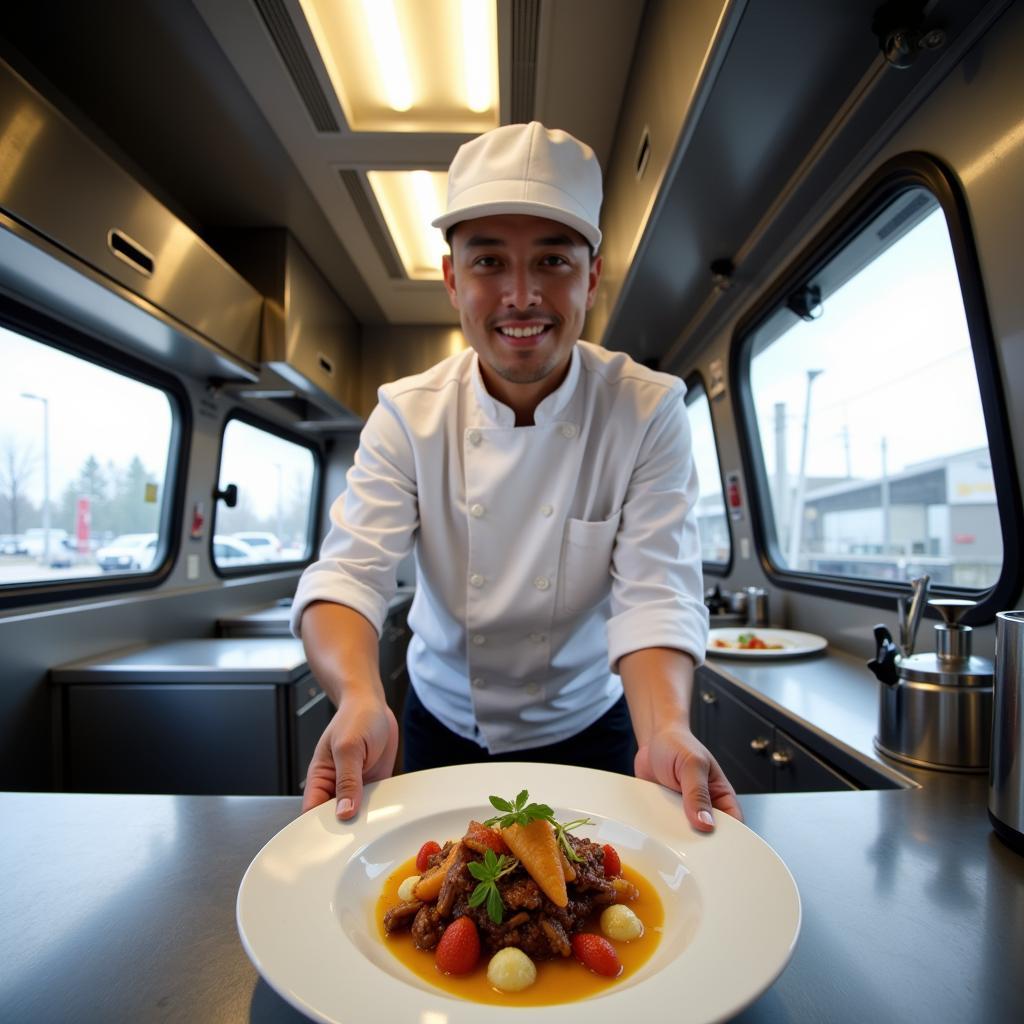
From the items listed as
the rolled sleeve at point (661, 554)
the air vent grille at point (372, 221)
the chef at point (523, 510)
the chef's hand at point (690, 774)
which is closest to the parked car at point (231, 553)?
the air vent grille at point (372, 221)

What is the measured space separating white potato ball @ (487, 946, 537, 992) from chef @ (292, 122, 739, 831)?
1.75 ft

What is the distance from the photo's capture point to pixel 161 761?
242 cm

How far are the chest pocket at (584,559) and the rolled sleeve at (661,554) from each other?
Result: 0.08 ft

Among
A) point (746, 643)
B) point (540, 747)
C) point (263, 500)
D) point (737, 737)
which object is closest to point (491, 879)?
point (540, 747)

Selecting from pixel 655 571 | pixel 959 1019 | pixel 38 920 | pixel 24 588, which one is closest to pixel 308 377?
pixel 24 588

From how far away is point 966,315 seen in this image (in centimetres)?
161

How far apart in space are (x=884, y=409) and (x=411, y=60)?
2.17m

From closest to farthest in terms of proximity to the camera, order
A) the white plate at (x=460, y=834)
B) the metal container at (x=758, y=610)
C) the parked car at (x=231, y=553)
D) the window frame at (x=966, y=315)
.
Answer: the white plate at (x=460, y=834), the window frame at (x=966, y=315), the metal container at (x=758, y=610), the parked car at (x=231, y=553)

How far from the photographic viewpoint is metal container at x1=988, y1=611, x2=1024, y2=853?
0.87 meters

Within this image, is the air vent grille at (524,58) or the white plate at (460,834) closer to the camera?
the white plate at (460,834)

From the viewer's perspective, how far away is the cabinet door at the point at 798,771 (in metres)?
1.49

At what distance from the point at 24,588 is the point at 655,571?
233 cm

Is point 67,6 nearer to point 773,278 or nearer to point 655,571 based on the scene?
point 655,571

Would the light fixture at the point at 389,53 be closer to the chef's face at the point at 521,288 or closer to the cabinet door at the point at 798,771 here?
the chef's face at the point at 521,288
